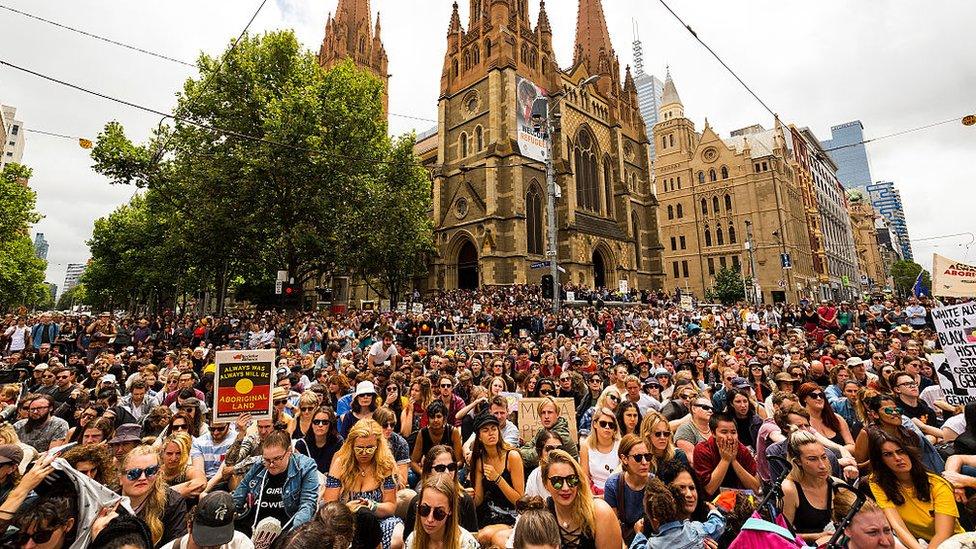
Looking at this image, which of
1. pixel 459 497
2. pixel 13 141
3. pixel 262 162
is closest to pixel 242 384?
pixel 459 497

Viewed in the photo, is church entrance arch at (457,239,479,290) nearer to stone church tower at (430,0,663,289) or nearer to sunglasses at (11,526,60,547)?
stone church tower at (430,0,663,289)

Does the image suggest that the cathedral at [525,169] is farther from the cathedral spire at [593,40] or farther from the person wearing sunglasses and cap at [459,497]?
the person wearing sunglasses and cap at [459,497]

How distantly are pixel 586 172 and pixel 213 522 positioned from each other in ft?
115

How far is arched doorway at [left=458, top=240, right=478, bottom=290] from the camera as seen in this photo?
3069 centimetres

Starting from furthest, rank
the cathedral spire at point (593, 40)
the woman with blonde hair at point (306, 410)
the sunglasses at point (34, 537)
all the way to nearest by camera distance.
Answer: the cathedral spire at point (593, 40) → the woman with blonde hair at point (306, 410) → the sunglasses at point (34, 537)

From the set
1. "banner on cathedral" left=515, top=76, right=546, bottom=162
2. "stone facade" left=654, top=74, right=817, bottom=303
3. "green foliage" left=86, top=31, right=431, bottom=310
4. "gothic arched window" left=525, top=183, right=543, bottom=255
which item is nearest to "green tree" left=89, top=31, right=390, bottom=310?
"green foliage" left=86, top=31, right=431, bottom=310

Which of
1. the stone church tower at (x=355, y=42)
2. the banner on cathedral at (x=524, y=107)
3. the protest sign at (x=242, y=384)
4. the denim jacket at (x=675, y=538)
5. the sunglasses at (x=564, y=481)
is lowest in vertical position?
the denim jacket at (x=675, y=538)

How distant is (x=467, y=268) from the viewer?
31.2 meters

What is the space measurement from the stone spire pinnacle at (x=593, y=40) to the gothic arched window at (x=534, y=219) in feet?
53.6

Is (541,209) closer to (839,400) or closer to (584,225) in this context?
(584,225)

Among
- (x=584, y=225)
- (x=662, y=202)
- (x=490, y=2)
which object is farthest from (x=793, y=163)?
(x=490, y=2)

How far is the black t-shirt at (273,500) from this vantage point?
360cm

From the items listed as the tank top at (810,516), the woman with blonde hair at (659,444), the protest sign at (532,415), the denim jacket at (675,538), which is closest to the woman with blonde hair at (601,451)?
the woman with blonde hair at (659,444)

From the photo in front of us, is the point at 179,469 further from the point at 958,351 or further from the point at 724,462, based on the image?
the point at 958,351
